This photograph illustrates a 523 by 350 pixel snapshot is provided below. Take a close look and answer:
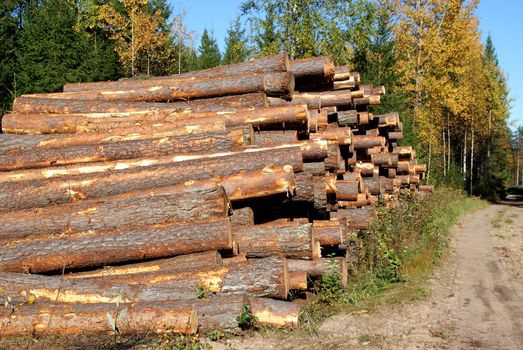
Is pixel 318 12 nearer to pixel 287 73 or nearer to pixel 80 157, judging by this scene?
pixel 287 73

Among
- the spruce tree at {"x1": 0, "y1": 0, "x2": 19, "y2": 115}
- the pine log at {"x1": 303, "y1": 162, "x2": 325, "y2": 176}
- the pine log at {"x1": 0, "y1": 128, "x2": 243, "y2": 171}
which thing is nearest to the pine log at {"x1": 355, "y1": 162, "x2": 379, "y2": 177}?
the pine log at {"x1": 303, "y1": 162, "x2": 325, "y2": 176}

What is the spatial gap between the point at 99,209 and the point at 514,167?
316 feet

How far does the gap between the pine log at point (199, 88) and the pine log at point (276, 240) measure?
11.1 feet

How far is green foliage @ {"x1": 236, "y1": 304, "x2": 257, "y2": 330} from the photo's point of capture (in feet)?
20.5

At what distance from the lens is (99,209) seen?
23.9ft

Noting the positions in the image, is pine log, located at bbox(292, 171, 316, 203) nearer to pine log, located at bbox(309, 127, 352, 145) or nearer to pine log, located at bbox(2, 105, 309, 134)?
pine log, located at bbox(2, 105, 309, 134)

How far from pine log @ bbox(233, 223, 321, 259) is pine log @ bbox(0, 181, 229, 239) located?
2.41ft

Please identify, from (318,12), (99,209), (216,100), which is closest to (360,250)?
(216,100)

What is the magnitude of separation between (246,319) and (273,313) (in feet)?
1.47

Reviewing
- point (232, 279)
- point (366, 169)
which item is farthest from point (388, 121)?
point (232, 279)

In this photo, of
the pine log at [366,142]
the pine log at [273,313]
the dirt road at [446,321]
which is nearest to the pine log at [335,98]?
the pine log at [366,142]

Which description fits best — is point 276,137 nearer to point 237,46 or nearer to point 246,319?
point 246,319

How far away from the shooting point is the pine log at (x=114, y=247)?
23.1ft

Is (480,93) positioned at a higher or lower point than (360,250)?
higher
